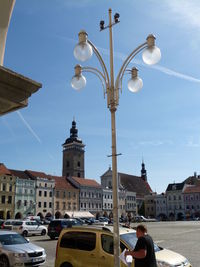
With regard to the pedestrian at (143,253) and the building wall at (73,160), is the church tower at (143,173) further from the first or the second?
the pedestrian at (143,253)

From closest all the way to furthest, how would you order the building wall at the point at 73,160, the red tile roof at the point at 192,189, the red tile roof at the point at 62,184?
the red tile roof at the point at 62,184, the red tile roof at the point at 192,189, the building wall at the point at 73,160

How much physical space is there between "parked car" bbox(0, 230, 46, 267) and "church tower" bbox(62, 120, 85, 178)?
96.1 metres

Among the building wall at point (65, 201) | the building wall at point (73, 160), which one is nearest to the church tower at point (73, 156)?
the building wall at point (73, 160)

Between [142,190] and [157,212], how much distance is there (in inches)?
503

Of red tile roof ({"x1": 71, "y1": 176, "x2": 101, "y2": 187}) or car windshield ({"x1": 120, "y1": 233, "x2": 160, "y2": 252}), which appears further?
red tile roof ({"x1": 71, "y1": 176, "x2": 101, "y2": 187})

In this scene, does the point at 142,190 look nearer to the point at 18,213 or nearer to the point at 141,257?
the point at 18,213

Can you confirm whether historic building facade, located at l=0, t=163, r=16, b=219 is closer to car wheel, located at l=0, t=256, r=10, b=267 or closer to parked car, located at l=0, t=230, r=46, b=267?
parked car, located at l=0, t=230, r=46, b=267

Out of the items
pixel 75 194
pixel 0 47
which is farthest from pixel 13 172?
pixel 0 47

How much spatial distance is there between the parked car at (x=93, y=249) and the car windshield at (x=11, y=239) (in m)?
4.20

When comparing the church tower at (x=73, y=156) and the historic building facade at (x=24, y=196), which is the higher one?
the church tower at (x=73, y=156)

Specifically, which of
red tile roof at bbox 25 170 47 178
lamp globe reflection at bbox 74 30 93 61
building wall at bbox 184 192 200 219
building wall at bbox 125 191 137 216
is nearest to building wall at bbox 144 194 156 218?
building wall at bbox 125 191 137 216

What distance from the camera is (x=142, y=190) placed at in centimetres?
12644

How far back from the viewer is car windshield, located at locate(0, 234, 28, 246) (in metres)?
13.0

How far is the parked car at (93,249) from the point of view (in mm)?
8500
